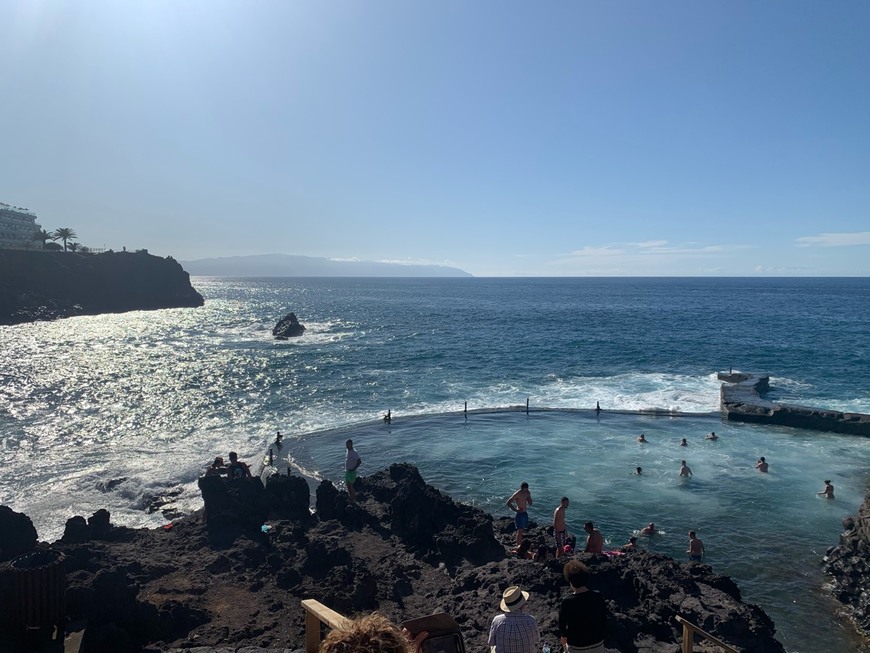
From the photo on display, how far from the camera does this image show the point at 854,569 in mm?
16094

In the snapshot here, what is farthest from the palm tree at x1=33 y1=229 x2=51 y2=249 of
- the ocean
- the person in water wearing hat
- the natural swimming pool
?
the person in water wearing hat

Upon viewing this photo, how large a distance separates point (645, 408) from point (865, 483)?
562 inches

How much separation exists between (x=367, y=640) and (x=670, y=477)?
25.4m

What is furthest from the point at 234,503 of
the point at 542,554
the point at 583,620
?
the point at 583,620

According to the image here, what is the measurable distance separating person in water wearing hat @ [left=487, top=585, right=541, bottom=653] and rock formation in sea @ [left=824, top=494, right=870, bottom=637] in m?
13.1

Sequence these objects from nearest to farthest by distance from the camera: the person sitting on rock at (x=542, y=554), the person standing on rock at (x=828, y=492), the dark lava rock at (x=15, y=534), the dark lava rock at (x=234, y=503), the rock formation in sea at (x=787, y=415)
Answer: the person sitting on rock at (x=542, y=554)
the dark lava rock at (x=15, y=534)
the dark lava rock at (x=234, y=503)
the person standing on rock at (x=828, y=492)
the rock formation in sea at (x=787, y=415)

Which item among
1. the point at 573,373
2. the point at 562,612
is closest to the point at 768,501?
the point at 562,612

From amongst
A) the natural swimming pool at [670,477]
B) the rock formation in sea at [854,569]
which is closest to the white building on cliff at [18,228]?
the natural swimming pool at [670,477]

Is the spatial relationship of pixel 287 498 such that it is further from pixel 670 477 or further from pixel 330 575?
pixel 670 477

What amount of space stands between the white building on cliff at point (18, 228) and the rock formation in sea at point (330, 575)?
138 m

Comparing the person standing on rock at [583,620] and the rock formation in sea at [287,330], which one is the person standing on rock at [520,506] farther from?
the rock formation in sea at [287,330]

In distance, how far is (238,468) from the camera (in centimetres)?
2062

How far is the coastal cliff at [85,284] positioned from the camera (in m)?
93.0

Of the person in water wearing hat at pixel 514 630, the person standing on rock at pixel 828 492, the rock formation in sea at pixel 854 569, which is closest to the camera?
the person in water wearing hat at pixel 514 630
